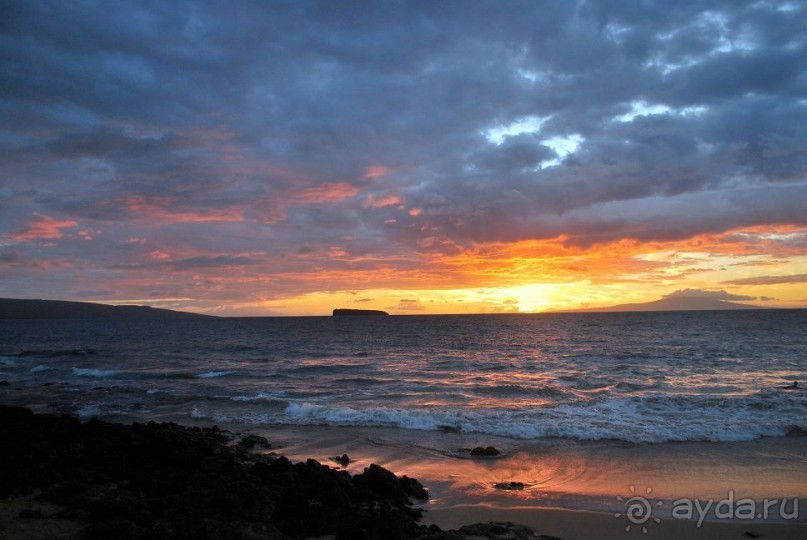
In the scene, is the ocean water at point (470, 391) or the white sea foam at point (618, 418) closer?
the white sea foam at point (618, 418)

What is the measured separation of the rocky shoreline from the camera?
7.71 m

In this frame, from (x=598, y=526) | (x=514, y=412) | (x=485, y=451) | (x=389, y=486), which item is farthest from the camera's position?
(x=514, y=412)

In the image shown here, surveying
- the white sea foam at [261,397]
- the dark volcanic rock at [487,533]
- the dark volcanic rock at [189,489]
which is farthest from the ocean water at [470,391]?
the dark volcanic rock at [487,533]

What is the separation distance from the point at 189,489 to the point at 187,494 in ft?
1.50

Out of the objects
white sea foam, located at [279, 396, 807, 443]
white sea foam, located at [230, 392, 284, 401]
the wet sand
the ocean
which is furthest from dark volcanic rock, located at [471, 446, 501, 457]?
white sea foam, located at [230, 392, 284, 401]

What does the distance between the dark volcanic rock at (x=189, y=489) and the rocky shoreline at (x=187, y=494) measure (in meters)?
0.02

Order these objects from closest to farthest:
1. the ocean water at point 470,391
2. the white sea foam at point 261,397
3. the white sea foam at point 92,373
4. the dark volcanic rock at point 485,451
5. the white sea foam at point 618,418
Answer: the dark volcanic rock at point 485,451 < the white sea foam at point 618,418 < the ocean water at point 470,391 < the white sea foam at point 261,397 < the white sea foam at point 92,373

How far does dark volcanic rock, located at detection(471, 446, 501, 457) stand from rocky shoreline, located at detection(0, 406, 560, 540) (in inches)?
142

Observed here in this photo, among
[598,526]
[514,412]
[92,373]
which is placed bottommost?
[92,373]

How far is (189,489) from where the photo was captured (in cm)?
946

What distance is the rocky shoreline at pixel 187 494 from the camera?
304 inches

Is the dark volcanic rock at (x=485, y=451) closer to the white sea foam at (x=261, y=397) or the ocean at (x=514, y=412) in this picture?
the ocean at (x=514, y=412)

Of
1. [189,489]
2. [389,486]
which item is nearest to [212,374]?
[189,489]

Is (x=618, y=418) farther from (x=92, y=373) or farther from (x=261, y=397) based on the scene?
(x=92, y=373)
